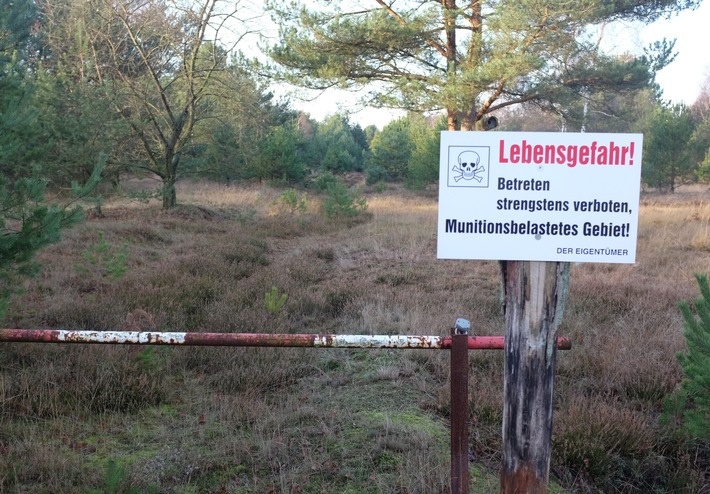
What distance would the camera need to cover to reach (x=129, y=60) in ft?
54.1

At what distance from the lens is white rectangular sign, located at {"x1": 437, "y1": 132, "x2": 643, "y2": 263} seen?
7.45 ft

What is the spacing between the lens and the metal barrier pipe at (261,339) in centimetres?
255

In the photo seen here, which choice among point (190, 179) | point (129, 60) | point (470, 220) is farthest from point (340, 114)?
point (190, 179)

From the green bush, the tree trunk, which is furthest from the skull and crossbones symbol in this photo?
the tree trunk

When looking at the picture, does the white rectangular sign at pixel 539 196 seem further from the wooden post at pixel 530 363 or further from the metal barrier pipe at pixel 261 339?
the metal barrier pipe at pixel 261 339

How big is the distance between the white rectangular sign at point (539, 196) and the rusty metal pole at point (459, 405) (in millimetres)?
369

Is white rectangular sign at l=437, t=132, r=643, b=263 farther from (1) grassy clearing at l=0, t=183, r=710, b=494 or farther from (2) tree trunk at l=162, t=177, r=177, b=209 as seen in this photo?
(2) tree trunk at l=162, t=177, r=177, b=209

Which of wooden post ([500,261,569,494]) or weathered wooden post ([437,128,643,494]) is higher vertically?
weathered wooden post ([437,128,643,494])

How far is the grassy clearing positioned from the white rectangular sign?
4.54 ft

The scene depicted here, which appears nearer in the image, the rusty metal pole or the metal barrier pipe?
the rusty metal pole

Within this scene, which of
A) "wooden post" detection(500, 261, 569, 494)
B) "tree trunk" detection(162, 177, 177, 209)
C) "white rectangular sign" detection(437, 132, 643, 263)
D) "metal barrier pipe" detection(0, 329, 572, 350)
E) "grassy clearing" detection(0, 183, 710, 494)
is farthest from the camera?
"tree trunk" detection(162, 177, 177, 209)

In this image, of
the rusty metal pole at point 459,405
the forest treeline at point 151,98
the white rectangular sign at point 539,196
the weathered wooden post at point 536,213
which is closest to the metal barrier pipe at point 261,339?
the rusty metal pole at point 459,405

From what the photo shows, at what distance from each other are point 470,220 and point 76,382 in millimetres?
3172

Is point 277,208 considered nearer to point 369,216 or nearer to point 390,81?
point 369,216
